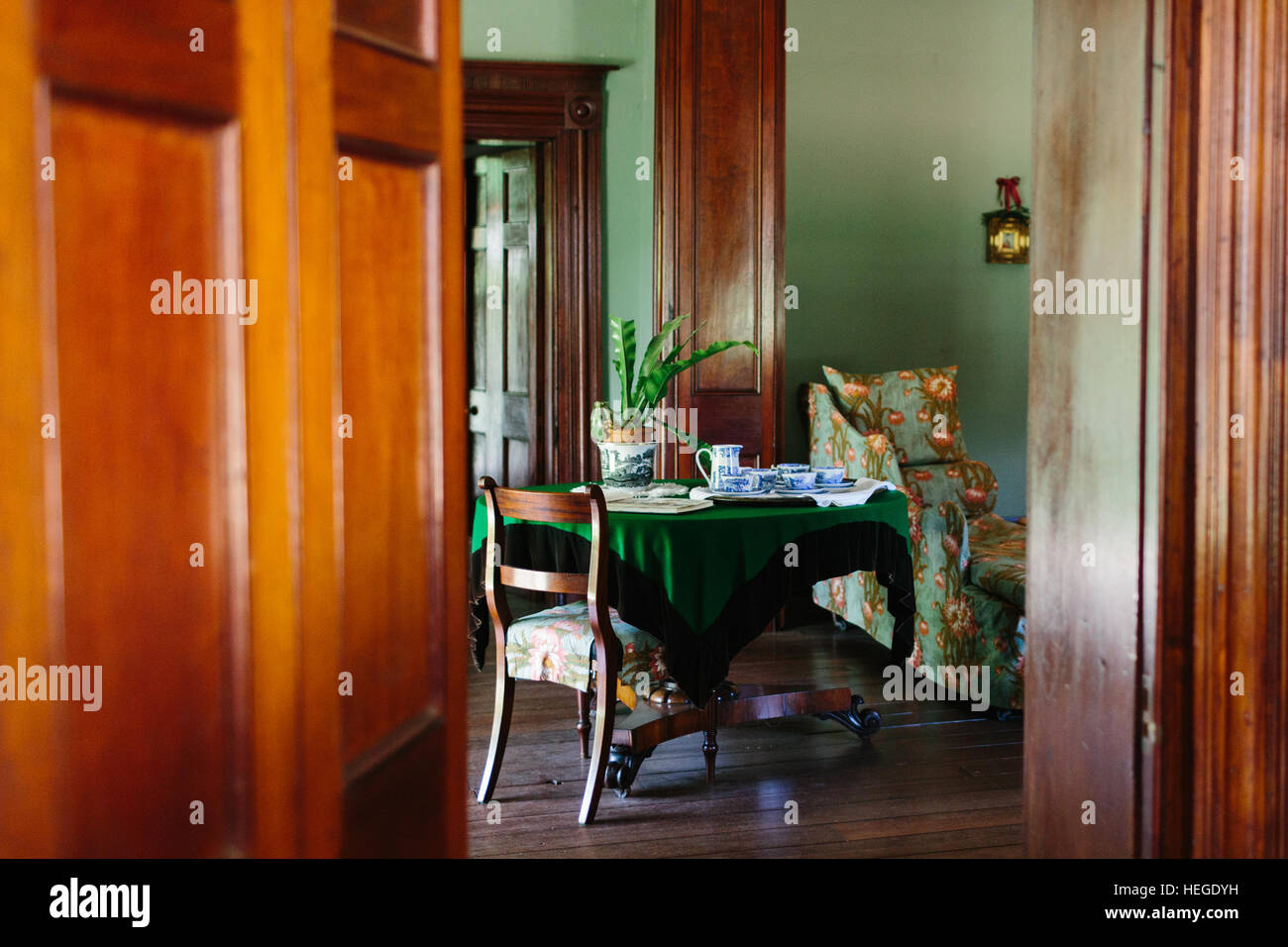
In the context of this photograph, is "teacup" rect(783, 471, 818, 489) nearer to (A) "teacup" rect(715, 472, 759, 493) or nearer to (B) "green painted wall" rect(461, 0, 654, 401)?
(A) "teacup" rect(715, 472, 759, 493)

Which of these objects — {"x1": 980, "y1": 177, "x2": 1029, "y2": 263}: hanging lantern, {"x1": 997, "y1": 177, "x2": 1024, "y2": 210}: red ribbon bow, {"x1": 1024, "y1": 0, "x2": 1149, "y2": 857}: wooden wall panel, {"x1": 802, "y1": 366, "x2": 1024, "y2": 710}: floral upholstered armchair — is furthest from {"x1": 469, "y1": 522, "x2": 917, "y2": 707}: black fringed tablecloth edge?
{"x1": 997, "y1": 177, "x2": 1024, "y2": 210}: red ribbon bow

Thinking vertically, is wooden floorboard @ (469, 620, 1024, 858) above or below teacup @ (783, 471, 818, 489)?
below

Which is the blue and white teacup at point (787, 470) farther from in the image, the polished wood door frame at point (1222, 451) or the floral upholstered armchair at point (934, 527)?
the polished wood door frame at point (1222, 451)

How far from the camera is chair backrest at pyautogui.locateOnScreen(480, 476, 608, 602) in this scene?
2.71 metres

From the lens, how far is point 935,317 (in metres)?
5.81

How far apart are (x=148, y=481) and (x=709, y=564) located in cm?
204

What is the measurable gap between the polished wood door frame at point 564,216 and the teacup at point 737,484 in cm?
216

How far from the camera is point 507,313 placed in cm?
564

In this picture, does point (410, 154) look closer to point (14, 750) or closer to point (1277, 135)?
point (14, 750)

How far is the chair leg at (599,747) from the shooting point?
9.30 ft

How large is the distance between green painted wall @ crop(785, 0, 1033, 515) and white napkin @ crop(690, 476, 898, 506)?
7.66ft

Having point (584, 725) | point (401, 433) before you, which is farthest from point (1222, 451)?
point (584, 725)
